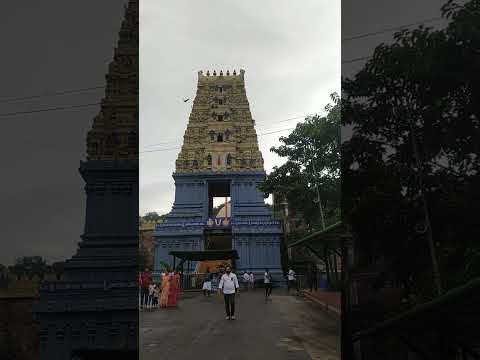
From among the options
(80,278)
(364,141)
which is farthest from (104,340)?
(364,141)

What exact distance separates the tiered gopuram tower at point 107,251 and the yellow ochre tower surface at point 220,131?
44.3ft

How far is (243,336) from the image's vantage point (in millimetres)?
6922

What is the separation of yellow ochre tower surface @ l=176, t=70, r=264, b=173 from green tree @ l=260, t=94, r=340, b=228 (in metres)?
5.52

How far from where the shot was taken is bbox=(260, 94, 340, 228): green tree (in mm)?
15828

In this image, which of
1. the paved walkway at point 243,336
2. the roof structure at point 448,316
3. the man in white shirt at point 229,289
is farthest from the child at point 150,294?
the roof structure at point 448,316

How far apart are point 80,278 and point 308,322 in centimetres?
450

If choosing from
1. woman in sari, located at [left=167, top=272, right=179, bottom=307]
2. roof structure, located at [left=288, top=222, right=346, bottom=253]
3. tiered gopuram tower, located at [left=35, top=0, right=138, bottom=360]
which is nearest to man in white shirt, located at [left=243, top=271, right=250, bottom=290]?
woman in sari, located at [left=167, top=272, right=179, bottom=307]

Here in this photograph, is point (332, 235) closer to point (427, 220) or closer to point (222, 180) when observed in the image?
point (427, 220)

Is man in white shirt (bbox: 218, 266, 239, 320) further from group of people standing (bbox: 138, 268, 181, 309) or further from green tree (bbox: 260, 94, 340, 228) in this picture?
green tree (bbox: 260, 94, 340, 228)

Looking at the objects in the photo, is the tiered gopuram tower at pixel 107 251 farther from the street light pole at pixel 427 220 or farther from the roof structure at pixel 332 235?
the street light pole at pixel 427 220

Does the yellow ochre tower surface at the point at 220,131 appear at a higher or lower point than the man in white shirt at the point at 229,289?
higher

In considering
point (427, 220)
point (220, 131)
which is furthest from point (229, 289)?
point (220, 131)

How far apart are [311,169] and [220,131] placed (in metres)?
8.60

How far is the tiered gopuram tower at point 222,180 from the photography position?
71.6ft
